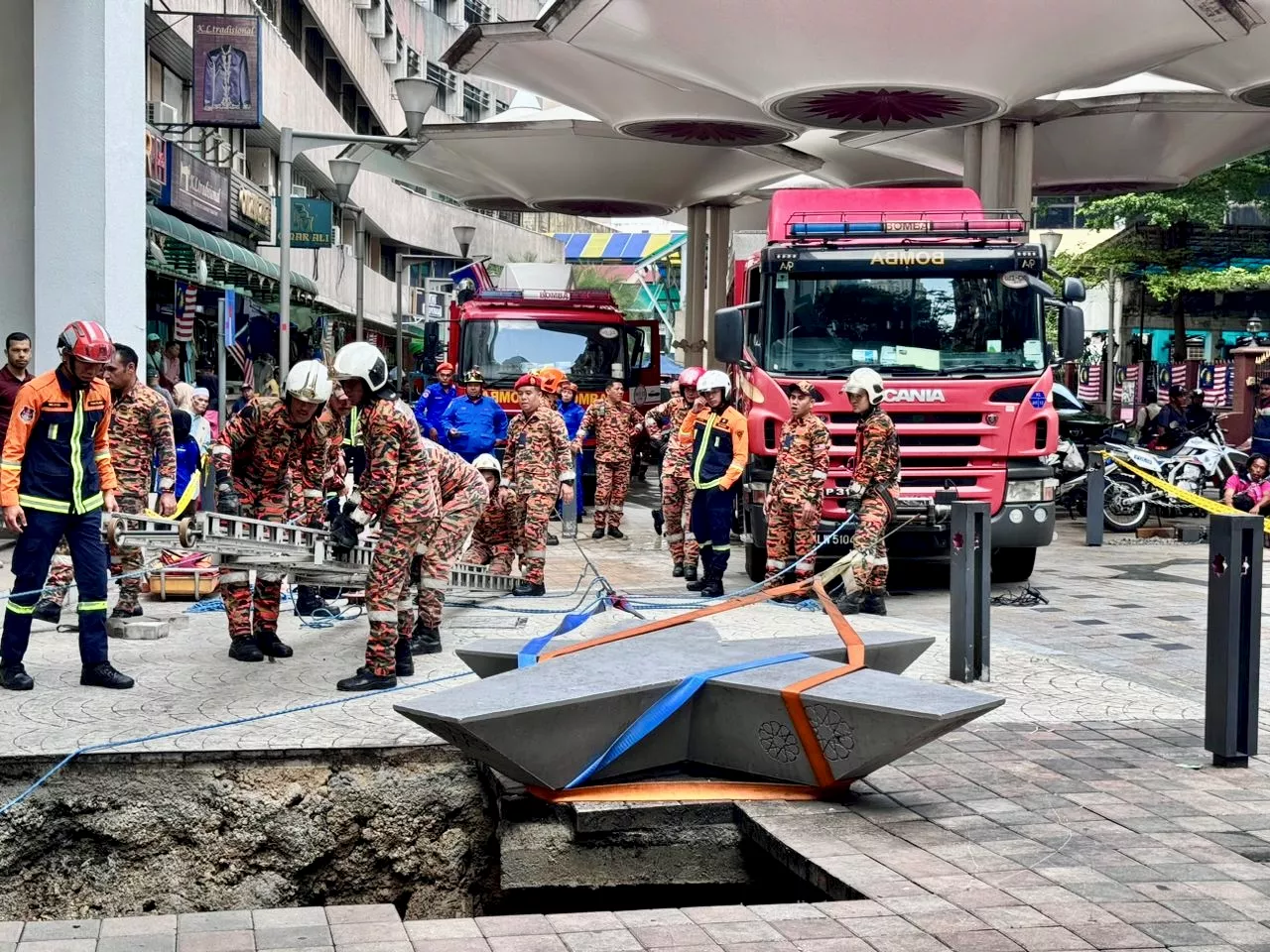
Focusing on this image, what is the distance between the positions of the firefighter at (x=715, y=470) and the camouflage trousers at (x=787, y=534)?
1.59 ft

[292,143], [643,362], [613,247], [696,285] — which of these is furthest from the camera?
[613,247]

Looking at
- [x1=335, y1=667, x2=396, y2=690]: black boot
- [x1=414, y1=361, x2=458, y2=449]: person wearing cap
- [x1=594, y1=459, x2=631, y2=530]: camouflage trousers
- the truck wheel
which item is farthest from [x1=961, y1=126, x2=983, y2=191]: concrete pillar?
[x1=335, y1=667, x2=396, y2=690]: black boot

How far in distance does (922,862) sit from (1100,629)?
21.2 ft

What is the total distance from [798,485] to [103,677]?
18.6 feet

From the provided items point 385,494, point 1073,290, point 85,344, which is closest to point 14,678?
point 85,344

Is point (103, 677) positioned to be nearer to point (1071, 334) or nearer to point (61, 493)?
point (61, 493)

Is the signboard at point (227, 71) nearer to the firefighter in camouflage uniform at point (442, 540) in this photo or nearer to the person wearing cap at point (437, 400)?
the person wearing cap at point (437, 400)

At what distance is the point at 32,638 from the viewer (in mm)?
9734

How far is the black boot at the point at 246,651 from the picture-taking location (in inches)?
360

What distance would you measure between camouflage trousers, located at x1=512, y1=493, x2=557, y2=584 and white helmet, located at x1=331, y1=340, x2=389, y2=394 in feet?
13.9

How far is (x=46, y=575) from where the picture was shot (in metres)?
8.12

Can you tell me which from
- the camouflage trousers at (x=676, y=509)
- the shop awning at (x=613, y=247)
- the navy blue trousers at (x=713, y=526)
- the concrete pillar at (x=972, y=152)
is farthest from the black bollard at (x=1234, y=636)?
the shop awning at (x=613, y=247)

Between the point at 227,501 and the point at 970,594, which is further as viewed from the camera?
the point at 227,501

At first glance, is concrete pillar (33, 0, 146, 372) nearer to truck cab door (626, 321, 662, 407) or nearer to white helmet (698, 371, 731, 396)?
white helmet (698, 371, 731, 396)
